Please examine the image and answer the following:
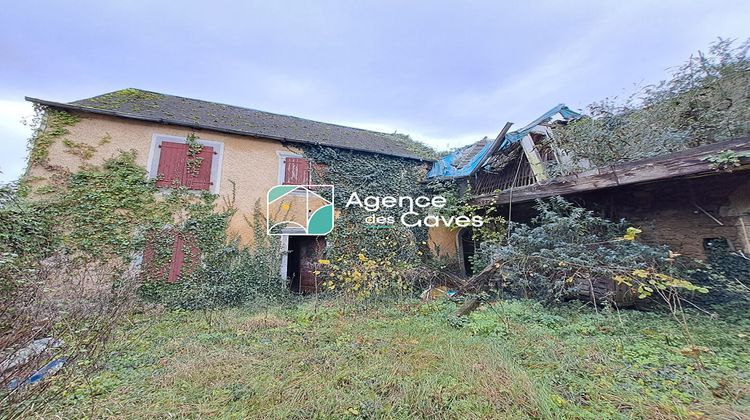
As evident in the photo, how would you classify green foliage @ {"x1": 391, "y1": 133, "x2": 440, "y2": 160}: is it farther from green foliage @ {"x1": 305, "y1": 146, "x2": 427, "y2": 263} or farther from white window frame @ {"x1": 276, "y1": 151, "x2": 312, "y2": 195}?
white window frame @ {"x1": 276, "y1": 151, "x2": 312, "y2": 195}

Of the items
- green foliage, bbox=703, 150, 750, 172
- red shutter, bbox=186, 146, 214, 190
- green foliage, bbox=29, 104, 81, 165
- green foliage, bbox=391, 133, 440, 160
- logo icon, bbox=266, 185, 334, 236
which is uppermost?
green foliage, bbox=391, 133, 440, 160

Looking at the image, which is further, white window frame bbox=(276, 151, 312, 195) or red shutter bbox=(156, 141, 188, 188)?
white window frame bbox=(276, 151, 312, 195)

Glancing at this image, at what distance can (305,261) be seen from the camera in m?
8.49

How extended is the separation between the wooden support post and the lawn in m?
3.35

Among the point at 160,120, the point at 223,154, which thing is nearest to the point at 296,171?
the point at 223,154

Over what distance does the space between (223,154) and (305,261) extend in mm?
3924

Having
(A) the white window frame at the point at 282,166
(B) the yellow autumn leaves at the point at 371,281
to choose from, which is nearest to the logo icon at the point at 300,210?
(A) the white window frame at the point at 282,166

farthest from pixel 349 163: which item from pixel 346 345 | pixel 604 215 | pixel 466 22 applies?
pixel 604 215

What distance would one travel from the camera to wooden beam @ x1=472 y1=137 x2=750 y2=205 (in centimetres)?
346


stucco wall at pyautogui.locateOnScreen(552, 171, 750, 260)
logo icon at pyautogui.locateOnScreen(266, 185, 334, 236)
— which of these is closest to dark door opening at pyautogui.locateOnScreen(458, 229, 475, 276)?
stucco wall at pyautogui.locateOnScreen(552, 171, 750, 260)

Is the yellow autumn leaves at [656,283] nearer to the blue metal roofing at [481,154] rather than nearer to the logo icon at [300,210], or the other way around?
the blue metal roofing at [481,154]

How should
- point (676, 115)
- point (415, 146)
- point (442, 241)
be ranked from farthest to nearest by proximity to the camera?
1. point (415, 146)
2. point (442, 241)
3. point (676, 115)

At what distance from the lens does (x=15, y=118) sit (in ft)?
18.7

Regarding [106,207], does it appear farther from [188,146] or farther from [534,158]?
[534,158]
